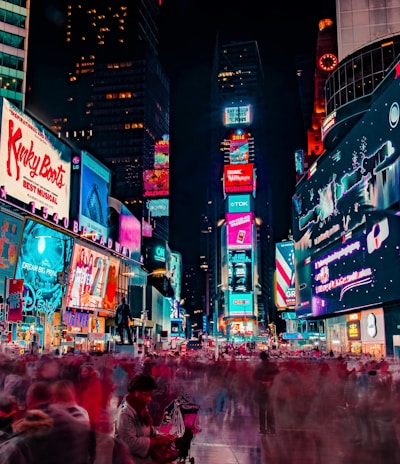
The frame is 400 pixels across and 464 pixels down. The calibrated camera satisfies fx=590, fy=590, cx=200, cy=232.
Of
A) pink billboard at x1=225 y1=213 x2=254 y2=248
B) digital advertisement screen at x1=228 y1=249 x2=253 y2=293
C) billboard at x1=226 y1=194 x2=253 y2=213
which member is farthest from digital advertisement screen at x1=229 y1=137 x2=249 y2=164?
digital advertisement screen at x1=228 y1=249 x2=253 y2=293

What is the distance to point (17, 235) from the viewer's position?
48906 millimetres

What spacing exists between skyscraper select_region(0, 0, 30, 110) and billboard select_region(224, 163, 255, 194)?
291ft

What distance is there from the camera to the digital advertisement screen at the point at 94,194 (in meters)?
65.7

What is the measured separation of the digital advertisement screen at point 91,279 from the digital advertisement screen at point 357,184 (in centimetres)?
2424

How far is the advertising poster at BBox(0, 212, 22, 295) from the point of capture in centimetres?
4672

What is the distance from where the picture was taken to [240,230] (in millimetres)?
149125

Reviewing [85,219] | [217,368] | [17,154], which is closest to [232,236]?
[85,219]

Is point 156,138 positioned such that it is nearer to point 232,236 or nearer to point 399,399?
point 232,236

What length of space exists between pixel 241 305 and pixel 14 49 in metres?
92.6

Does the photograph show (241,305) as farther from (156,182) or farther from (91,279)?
(91,279)

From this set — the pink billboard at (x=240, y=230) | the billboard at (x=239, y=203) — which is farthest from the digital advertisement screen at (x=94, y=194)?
the billboard at (x=239, y=203)

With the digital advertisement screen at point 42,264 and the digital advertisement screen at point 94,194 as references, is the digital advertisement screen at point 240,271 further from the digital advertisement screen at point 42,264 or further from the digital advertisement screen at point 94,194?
the digital advertisement screen at point 42,264

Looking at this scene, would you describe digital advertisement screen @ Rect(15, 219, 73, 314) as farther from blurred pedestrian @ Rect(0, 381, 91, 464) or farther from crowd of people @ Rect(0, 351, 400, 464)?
blurred pedestrian @ Rect(0, 381, 91, 464)

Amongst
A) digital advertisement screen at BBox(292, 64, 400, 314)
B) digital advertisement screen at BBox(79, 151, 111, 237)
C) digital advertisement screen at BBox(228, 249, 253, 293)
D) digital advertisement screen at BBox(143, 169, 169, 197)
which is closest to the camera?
digital advertisement screen at BBox(292, 64, 400, 314)
